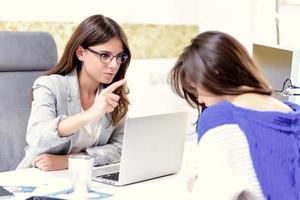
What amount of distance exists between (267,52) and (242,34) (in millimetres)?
1482

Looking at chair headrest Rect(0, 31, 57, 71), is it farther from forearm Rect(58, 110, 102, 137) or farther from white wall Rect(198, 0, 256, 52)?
white wall Rect(198, 0, 256, 52)

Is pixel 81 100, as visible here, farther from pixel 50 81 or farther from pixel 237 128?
pixel 237 128

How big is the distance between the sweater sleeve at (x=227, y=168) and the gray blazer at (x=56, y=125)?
2.62 feet

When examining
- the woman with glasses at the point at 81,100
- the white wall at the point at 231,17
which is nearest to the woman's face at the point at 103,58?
the woman with glasses at the point at 81,100

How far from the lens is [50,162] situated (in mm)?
1802

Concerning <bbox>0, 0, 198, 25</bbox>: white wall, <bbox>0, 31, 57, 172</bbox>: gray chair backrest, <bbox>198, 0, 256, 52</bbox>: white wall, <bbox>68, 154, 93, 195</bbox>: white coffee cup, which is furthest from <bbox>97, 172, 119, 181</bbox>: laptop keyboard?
<bbox>198, 0, 256, 52</bbox>: white wall

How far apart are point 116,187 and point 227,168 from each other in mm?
583

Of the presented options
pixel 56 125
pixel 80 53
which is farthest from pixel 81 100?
pixel 56 125

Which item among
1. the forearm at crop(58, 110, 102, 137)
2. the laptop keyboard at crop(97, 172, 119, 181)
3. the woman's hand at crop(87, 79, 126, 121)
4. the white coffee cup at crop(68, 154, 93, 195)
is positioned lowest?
the laptop keyboard at crop(97, 172, 119, 181)

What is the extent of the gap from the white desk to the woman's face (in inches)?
17.8

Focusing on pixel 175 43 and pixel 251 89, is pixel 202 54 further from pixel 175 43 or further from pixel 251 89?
pixel 175 43

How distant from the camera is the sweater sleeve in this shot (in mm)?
1120

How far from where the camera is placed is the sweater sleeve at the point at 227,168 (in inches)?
44.1

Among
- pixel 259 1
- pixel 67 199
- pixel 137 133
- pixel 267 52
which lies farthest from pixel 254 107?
pixel 259 1
